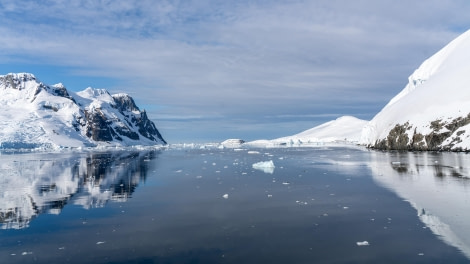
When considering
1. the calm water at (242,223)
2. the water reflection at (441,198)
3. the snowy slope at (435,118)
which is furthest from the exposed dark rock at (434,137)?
the calm water at (242,223)

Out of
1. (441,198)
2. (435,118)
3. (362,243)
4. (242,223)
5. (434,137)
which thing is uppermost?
(435,118)

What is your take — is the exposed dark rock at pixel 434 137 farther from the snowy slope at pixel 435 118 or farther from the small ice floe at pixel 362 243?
the small ice floe at pixel 362 243

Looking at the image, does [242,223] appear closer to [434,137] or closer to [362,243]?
[362,243]

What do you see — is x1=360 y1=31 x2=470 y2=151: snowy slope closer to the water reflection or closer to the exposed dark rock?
the exposed dark rock

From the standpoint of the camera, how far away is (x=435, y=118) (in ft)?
196

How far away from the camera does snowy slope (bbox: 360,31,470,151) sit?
55591mm

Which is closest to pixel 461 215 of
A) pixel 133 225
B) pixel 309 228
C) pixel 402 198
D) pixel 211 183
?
pixel 402 198

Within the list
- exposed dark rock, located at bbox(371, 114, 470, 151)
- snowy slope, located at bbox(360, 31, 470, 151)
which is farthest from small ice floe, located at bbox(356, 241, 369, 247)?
exposed dark rock, located at bbox(371, 114, 470, 151)

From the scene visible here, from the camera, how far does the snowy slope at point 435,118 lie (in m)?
55.6

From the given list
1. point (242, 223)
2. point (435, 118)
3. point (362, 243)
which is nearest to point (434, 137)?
point (435, 118)

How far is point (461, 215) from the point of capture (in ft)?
41.3

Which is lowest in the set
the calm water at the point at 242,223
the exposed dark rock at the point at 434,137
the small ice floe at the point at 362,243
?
the small ice floe at the point at 362,243

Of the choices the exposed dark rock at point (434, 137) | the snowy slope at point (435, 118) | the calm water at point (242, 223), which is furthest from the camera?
the snowy slope at point (435, 118)

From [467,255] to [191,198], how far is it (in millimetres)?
11751
